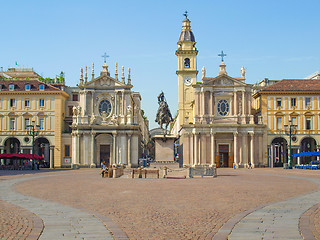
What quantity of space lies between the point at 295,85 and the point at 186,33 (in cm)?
2699

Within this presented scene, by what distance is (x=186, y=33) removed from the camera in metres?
95.2

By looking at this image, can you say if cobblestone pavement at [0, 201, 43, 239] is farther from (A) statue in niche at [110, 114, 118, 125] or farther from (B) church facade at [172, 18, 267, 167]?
(B) church facade at [172, 18, 267, 167]

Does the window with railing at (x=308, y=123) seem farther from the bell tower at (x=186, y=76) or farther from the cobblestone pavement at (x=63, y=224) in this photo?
the cobblestone pavement at (x=63, y=224)

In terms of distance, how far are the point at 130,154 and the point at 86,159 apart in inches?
294

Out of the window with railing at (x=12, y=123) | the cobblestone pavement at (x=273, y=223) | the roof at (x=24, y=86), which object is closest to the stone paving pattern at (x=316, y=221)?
the cobblestone pavement at (x=273, y=223)

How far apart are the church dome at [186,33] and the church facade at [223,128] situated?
17.0 metres

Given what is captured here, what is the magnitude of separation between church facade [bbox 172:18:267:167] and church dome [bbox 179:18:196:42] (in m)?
17.0

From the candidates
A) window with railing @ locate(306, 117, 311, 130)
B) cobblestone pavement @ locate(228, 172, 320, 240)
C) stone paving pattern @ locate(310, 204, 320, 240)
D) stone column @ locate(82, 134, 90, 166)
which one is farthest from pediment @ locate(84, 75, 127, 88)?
stone paving pattern @ locate(310, 204, 320, 240)

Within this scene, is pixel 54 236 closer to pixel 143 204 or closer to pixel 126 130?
pixel 143 204

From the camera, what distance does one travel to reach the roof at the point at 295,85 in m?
77.8

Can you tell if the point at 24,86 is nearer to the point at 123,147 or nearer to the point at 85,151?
the point at 85,151

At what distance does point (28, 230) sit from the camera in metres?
12.9

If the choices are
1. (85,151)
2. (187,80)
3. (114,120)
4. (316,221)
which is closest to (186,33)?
(187,80)

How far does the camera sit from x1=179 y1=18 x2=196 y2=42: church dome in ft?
310
